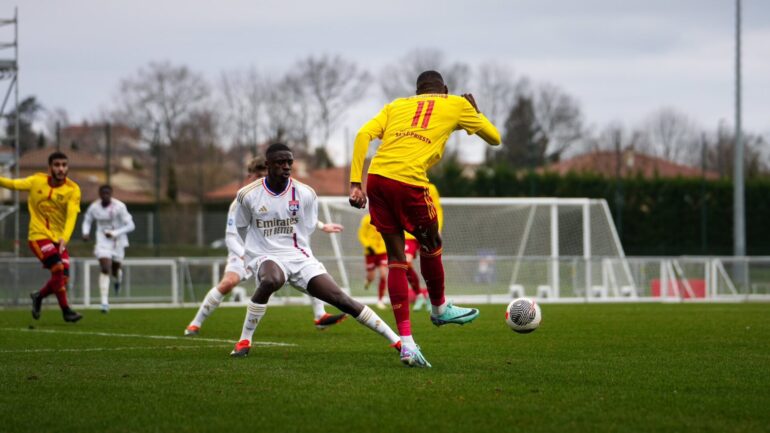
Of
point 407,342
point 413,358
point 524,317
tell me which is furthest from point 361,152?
point 524,317

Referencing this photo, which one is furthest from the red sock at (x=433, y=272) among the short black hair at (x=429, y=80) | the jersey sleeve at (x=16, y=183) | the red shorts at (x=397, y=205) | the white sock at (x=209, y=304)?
the jersey sleeve at (x=16, y=183)

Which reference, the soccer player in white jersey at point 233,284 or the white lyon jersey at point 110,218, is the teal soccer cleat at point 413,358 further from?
the white lyon jersey at point 110,218

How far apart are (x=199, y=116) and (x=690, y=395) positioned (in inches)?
1927

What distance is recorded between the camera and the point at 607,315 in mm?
16750

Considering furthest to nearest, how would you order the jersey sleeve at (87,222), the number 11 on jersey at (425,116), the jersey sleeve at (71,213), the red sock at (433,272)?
the jersey sleeve at (87,222) < the jersey sleeve at (71,213) < the red sock at (433,272) < the number 11 on jersey at (425,116)

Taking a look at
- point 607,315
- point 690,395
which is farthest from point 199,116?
point 690,395

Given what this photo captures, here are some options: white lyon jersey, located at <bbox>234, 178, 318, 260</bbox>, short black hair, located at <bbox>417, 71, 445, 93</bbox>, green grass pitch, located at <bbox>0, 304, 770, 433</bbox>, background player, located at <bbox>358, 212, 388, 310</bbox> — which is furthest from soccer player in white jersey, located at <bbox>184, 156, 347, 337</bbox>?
background player, located at <bbox>358, 212, 388, 310</bbox>

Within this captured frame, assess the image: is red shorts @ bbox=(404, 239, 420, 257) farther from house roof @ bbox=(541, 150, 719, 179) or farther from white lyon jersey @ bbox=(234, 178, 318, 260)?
house roof @ bbox=(541, 150, 719, 179)

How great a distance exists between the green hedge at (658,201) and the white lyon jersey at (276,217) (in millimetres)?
29336

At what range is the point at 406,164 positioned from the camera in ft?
27.3

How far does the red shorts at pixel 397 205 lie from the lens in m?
8.35

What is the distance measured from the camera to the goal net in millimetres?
26734

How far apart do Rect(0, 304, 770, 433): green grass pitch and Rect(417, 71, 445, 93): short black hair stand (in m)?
2.14

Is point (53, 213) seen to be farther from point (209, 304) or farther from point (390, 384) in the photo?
point (390, 384)
